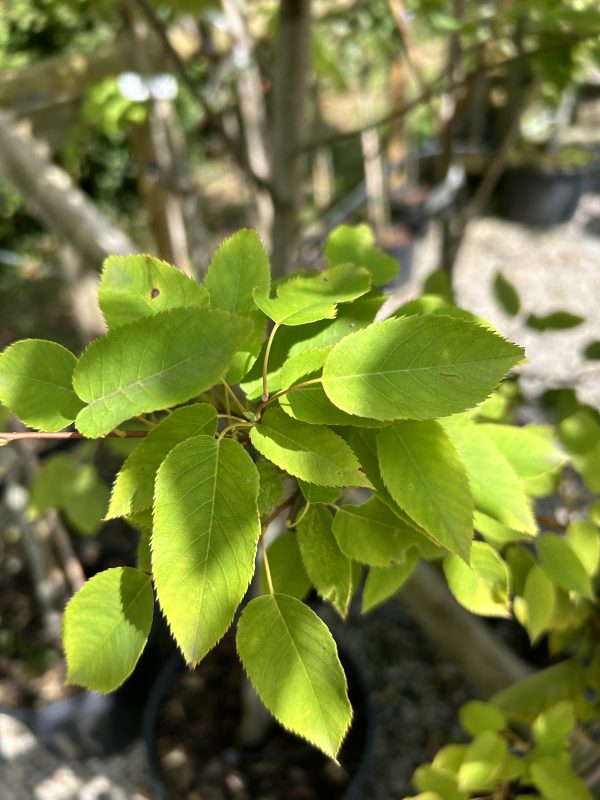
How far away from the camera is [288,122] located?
3.22ft

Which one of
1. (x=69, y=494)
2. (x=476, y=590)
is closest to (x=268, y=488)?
(x=476, y=590)

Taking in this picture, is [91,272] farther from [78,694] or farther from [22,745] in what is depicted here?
[22,745]

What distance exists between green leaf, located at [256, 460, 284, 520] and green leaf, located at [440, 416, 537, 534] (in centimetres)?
15

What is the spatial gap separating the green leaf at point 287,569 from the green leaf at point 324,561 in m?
0.05

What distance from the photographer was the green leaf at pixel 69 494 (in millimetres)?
1152

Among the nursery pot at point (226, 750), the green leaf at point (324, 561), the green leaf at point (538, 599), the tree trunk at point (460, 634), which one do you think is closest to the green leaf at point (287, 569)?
the green leaf at point (324, 561)

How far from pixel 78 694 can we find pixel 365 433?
1.33 metres

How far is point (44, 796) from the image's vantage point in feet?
4.94

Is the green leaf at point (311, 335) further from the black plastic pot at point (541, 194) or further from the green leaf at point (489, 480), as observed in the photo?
the black plastic pot at point (541, 194)

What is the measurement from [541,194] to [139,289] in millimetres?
3776

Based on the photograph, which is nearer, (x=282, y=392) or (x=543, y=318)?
(x=282, y=392)

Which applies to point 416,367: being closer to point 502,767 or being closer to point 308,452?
point 308,452

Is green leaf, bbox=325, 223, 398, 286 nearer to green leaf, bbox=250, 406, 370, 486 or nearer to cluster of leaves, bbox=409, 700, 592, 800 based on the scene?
green leaf, bbox=250, 406, 370, 486

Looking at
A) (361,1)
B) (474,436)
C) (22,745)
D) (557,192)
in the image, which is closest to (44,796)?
(22,745)
